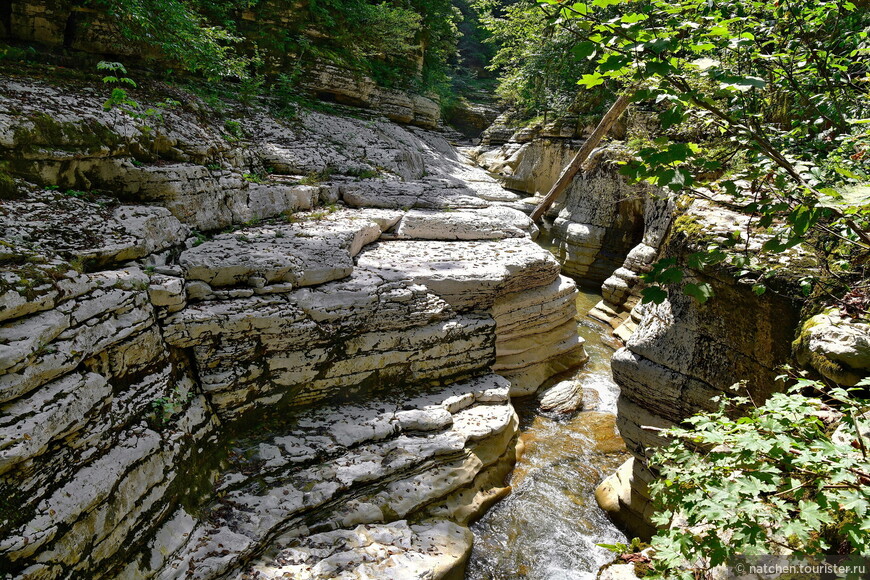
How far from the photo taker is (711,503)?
1.83 m

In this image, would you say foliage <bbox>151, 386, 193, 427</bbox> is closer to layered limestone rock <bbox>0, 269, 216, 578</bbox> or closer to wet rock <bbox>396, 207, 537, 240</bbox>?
layered limestone rock <bbox>0, 269, 216, 578</bbox>

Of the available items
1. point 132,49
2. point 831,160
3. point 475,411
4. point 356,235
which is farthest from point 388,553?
point 132,49

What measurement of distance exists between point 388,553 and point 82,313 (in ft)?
11.8

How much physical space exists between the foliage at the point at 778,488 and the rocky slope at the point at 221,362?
3060 mm

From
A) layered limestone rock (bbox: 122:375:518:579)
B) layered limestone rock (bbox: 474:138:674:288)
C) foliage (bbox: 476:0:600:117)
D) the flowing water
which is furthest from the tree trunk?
layered limestone rock (bbox: 122:375:518:579)

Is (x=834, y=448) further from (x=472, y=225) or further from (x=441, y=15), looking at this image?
(x=441, y=15)

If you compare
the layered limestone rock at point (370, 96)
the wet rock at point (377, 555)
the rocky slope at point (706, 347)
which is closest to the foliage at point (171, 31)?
the layered limestone rock at point (370, 96)

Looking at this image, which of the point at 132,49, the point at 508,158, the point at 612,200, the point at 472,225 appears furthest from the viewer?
the point at 508,158

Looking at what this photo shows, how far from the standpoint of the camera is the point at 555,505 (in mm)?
5629

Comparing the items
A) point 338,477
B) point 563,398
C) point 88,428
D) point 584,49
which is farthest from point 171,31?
point 563,398

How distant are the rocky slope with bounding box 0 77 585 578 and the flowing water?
0.34m

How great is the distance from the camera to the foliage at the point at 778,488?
1690 millimetres

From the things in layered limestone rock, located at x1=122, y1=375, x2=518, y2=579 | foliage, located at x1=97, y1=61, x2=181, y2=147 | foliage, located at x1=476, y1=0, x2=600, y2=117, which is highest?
foliage, located at x1=476, y1=0, x2=600, y2=117

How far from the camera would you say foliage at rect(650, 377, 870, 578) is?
1.69m
